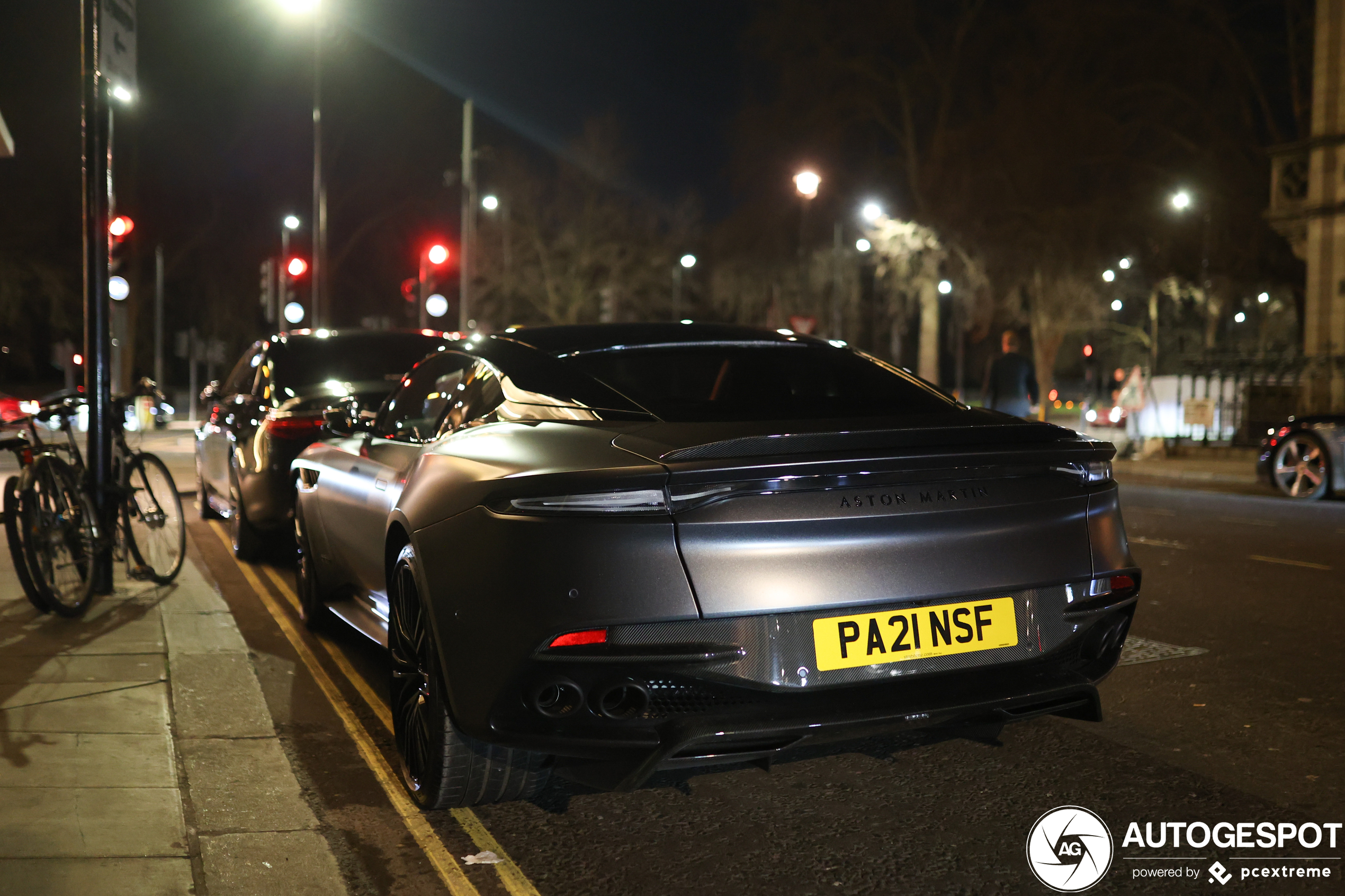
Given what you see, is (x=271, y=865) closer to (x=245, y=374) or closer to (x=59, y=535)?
(x=59, y=535)

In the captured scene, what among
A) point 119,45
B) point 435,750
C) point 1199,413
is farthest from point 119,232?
point 1199,413

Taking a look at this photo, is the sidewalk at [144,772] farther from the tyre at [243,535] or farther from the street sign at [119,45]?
the street sign at [119,45]

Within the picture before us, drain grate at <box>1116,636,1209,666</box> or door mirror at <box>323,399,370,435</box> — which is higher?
door mirror at <box>323,399,370,435</box>

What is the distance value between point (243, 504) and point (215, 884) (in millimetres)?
5880

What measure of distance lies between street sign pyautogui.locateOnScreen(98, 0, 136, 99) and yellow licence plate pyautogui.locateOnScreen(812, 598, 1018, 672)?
603 cm

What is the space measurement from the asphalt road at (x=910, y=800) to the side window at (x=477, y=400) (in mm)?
1188

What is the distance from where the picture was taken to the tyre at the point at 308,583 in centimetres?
630

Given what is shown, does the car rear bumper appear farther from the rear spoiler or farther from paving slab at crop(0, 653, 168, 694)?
paving slab at crop(0, 653, 168, 694)

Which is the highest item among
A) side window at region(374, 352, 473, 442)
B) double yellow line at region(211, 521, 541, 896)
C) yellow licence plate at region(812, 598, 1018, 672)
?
side window at region(374, 352, 473, 442)

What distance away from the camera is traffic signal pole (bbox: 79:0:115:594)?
731cm

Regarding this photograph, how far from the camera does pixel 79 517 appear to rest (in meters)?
6.98

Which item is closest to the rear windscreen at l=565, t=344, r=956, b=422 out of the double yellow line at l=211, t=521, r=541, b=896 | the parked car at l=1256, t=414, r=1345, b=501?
the double yellow line at l=211, t=521, r=541, b=896

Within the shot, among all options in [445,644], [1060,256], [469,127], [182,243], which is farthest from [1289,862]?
[182,243]

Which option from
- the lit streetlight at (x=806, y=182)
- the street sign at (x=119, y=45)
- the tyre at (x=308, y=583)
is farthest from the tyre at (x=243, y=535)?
the lit streetlight at (x=806, y=182)
